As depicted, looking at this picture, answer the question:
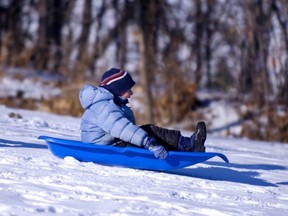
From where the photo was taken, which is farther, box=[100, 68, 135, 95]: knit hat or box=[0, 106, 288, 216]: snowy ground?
box=[100, 68, 135, 95]: knit hat

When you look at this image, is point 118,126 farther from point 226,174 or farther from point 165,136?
point 226,174

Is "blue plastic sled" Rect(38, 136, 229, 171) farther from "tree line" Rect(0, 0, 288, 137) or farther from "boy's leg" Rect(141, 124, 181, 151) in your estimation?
"tree line" Rect(0, 0, 288, 137)

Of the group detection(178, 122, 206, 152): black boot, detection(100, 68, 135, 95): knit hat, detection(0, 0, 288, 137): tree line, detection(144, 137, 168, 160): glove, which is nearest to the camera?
detection(144, 137, 168, 160): glove

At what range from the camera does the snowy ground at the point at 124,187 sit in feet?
19.1

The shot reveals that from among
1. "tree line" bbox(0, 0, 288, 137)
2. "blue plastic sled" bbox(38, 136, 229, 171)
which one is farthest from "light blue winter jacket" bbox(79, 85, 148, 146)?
"tree line" bbox(0, 0, 288, 137)

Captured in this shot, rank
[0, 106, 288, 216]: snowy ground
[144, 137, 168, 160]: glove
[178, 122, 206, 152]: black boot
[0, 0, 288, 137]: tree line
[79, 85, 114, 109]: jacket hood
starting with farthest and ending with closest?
1. [0, 0, 288, 137]: tree line
2. [178, 122, 206, 152]: black boot
3. [79, 85, 114, 109]: jacket hood
4. [144, 137, 168, 160]: glove
5. [0, 106, 288, 216]: snowy ground

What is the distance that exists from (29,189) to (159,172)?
1844 millimetres

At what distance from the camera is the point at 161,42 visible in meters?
22.9

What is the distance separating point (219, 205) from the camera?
646cm

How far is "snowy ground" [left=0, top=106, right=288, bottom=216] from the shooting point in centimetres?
581

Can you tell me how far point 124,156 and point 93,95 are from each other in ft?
1.92

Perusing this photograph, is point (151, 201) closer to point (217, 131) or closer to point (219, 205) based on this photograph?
point (219, 205)

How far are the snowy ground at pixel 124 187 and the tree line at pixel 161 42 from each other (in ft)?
32.7

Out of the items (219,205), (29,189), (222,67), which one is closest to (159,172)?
(219,205)
